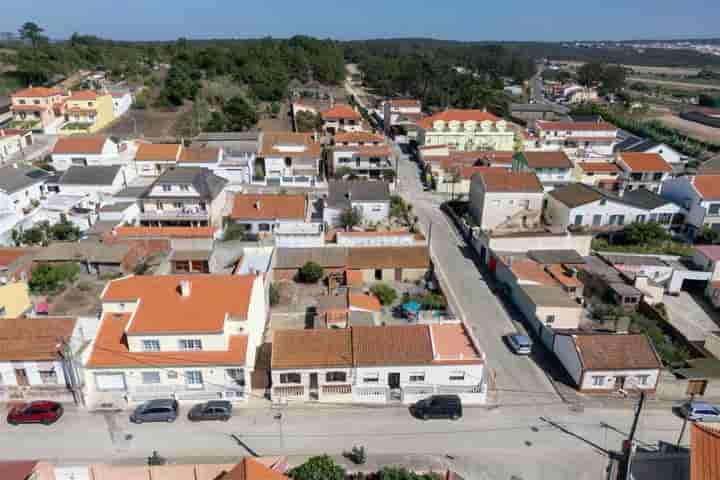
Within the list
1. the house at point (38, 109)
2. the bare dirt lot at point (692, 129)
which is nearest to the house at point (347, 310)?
the house at point (38, 109)

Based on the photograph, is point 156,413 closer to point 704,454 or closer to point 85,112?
point 704,454

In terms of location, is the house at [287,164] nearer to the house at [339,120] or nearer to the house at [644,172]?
the house at [339,120]

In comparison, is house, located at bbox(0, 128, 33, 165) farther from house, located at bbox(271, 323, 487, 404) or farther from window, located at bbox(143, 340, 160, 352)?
house, located at bbox(271, 323, 487, 404)

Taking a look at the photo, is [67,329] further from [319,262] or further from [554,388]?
[554,388]

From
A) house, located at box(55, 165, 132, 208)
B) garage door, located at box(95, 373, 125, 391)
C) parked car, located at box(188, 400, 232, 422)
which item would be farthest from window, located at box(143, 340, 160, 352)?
house, located at box(55, 165, 132, 208)

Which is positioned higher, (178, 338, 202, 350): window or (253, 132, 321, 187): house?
(253, 132, 321, 187): house

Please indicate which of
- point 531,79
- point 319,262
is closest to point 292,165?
point 319,262
